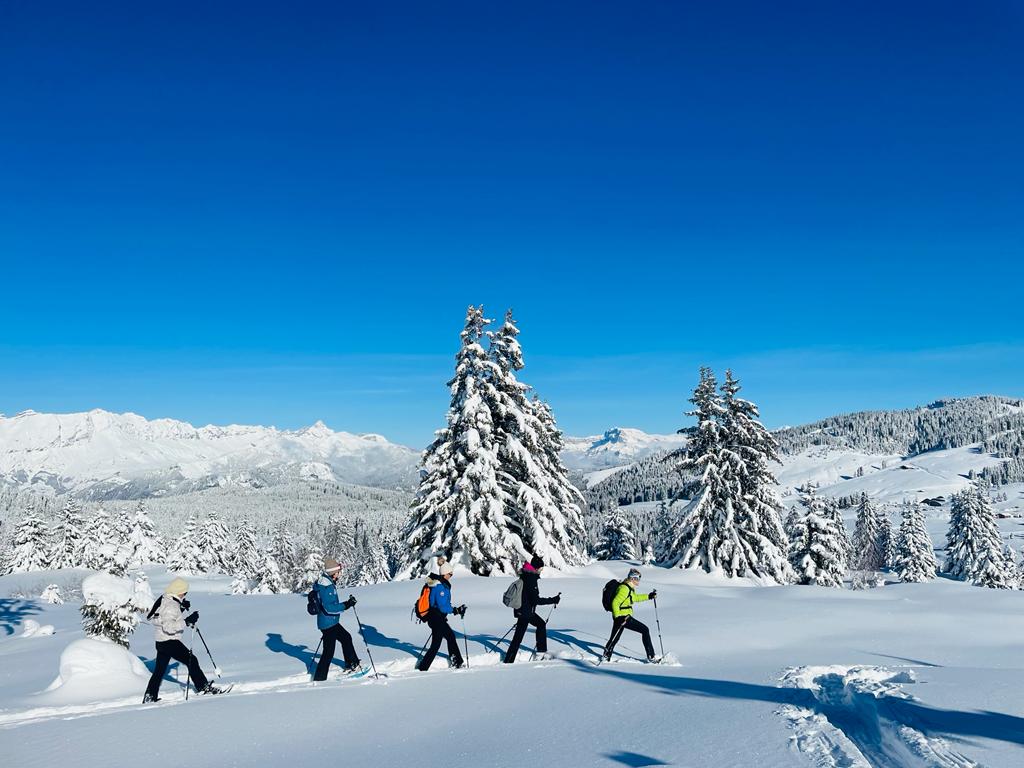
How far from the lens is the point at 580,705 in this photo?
356 inches

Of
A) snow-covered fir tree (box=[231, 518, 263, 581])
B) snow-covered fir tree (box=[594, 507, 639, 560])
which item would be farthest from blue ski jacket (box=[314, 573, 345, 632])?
snow-covered fir tree (box=[231, 518, 263, 581])

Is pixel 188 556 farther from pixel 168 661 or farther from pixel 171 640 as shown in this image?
pixel 168 661

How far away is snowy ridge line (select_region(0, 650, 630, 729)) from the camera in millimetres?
9530

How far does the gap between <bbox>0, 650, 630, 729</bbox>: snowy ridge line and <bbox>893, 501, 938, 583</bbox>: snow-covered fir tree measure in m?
62.0

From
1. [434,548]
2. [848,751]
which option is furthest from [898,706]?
[434,548]

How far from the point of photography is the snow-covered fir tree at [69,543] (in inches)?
2368

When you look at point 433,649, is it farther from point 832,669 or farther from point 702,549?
point 702,549

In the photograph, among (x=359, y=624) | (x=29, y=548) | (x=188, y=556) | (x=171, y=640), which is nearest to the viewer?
(x=171, y=640)

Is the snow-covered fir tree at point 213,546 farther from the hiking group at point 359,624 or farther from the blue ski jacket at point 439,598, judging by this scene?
the blue ski jacket at point 439,598

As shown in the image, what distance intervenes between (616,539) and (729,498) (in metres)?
25.9

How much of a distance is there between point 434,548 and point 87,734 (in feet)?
60.0

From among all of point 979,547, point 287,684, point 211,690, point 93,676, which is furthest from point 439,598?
point 979,547

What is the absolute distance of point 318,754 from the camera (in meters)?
7.57

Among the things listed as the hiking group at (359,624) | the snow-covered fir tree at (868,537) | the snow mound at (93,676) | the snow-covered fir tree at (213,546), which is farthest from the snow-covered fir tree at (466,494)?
the snow-covered fir tree at (868,537)
